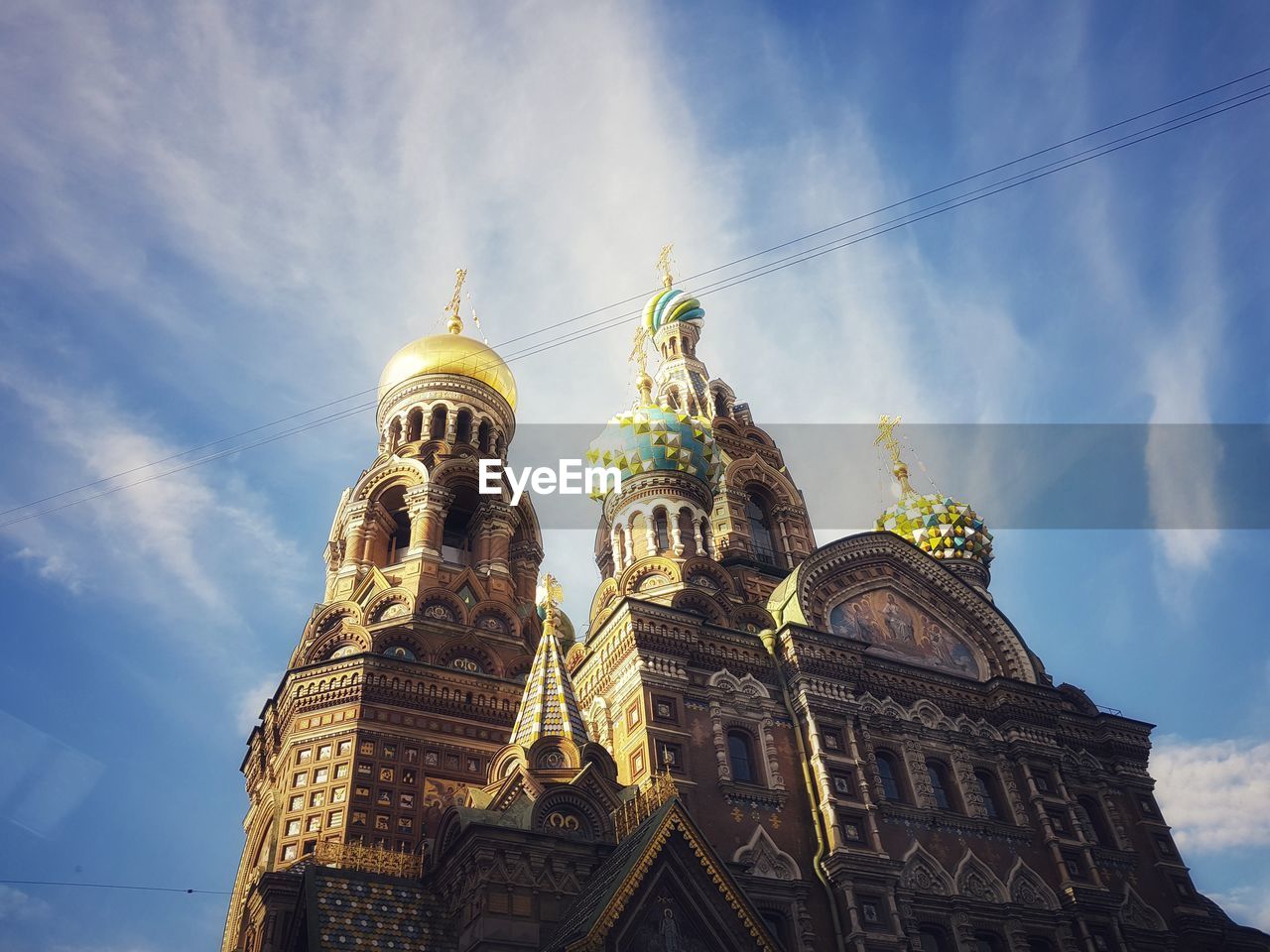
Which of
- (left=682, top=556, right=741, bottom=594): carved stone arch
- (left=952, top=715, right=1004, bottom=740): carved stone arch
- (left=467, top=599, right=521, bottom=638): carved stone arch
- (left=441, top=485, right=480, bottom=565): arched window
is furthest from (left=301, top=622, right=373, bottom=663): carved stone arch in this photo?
(left=952, top=715, right=1004, bottom=740): carved stone arch

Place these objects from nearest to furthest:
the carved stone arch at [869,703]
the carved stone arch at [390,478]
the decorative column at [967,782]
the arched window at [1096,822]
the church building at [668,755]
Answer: the church building at [668,755] → the decorative column at [967,782] → the carved stone arch at [869,703] → the arched window at [1096,822] → the carved stone arch at [390,478]

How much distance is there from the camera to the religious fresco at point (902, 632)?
17172 mm

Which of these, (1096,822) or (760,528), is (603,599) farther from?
(1096,822)

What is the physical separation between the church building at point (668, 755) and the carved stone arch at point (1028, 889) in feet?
0.11

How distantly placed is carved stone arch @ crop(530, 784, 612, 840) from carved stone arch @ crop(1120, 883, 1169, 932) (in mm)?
8259

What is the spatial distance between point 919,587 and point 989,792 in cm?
388

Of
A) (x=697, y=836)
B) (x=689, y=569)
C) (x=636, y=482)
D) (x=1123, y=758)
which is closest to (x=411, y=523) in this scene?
(x=636, y=482)

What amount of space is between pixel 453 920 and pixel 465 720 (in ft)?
14.9

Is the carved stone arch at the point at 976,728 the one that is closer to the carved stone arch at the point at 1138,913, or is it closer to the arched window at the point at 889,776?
the arched window at the point at 889,776

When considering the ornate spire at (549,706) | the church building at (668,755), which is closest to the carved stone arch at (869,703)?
the church building at (668,755)

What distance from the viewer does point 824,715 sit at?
48.8ft

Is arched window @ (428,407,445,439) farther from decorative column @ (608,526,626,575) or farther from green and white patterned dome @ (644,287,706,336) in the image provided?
green and white patterned dome @ (644,287,706,336)

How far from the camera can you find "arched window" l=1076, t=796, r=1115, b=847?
53.5 feet

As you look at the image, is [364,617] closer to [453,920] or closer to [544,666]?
[544,666]
